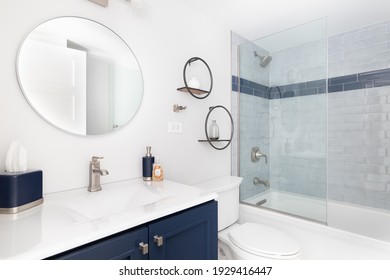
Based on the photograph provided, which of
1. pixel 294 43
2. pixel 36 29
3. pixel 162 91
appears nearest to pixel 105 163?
pixel 162 91

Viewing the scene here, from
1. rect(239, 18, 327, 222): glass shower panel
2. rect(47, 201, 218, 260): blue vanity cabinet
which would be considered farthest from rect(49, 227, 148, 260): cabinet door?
rect(239, 18, 327, 222): glass shower panel

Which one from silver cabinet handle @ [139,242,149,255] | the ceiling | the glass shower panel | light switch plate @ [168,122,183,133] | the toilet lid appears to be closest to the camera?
silver cabinet handle @ [139,242,149,255]

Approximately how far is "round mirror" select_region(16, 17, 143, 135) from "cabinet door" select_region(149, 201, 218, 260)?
0.71 metres

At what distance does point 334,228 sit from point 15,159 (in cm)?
203

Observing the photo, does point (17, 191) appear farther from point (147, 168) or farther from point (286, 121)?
point (286, 121)

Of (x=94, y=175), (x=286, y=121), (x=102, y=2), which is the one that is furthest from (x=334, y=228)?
(x=102, y=2)

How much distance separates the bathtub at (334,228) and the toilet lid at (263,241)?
0.33 metres

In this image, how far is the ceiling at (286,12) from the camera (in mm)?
1731

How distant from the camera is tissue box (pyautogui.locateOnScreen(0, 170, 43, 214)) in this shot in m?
0.76

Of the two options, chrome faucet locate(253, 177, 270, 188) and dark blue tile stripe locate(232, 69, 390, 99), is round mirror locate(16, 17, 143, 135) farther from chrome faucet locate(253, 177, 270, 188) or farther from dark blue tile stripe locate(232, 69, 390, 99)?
chrome faucet locate(253, 177, 270, 188)

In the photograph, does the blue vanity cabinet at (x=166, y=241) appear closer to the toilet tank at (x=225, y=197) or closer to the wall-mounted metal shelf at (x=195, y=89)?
the toilet tank at (x=225, y=197)

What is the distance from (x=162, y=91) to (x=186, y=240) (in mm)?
1031

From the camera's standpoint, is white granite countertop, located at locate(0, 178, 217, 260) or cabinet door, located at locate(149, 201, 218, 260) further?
cabinet door, located at locate(149, 201, 218, 260)

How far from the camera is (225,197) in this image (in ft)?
5.55
